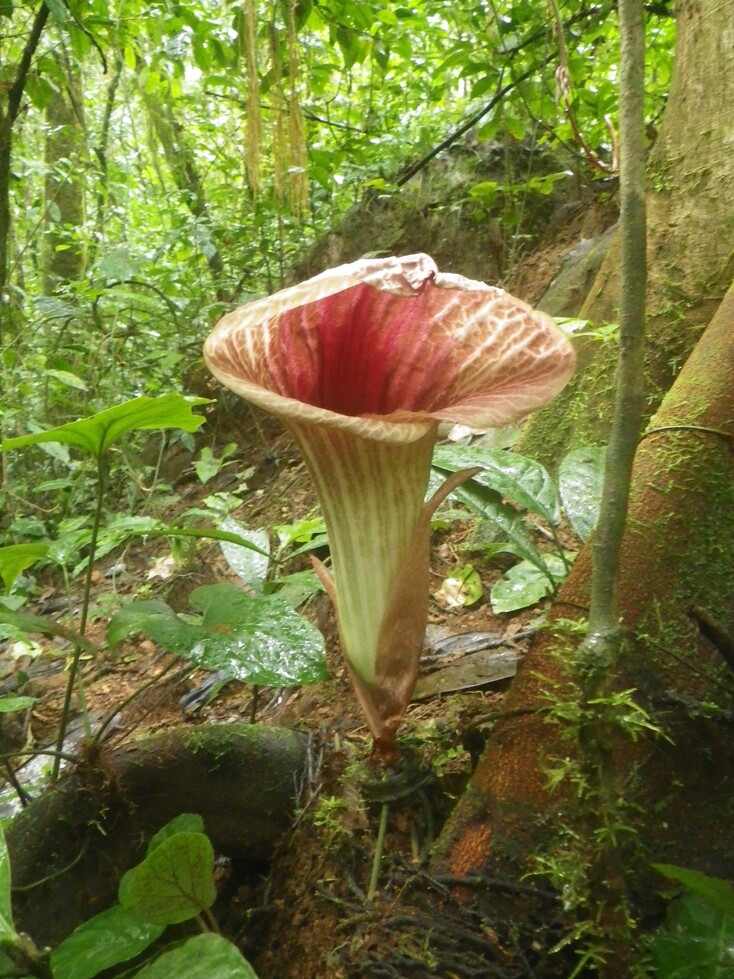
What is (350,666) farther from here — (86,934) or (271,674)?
(86,934)

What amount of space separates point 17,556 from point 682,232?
6.59 ft

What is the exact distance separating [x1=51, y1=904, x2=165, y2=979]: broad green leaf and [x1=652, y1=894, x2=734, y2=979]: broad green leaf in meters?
0.71

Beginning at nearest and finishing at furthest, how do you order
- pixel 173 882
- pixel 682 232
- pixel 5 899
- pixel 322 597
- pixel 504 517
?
pixel 5 899 < pixel 173 882 < pixel 504 517 < pixel 682 232 < pixel 322 597

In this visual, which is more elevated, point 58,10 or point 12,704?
point 58,10

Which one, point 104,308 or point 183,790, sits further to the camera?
point 104,308

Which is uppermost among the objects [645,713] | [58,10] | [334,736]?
[58,10]

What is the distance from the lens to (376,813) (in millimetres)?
1229

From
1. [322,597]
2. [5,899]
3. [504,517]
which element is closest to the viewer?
[5,899]

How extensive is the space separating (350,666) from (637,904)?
0.54 meters

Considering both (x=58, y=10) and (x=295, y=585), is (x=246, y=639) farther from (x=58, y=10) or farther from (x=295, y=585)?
(x=58, y=10)

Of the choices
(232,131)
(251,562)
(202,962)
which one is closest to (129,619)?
(251,562)

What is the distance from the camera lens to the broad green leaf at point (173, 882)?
0.96m

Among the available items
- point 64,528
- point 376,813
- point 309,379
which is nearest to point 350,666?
point 376,813

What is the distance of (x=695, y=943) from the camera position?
0.90 metres
